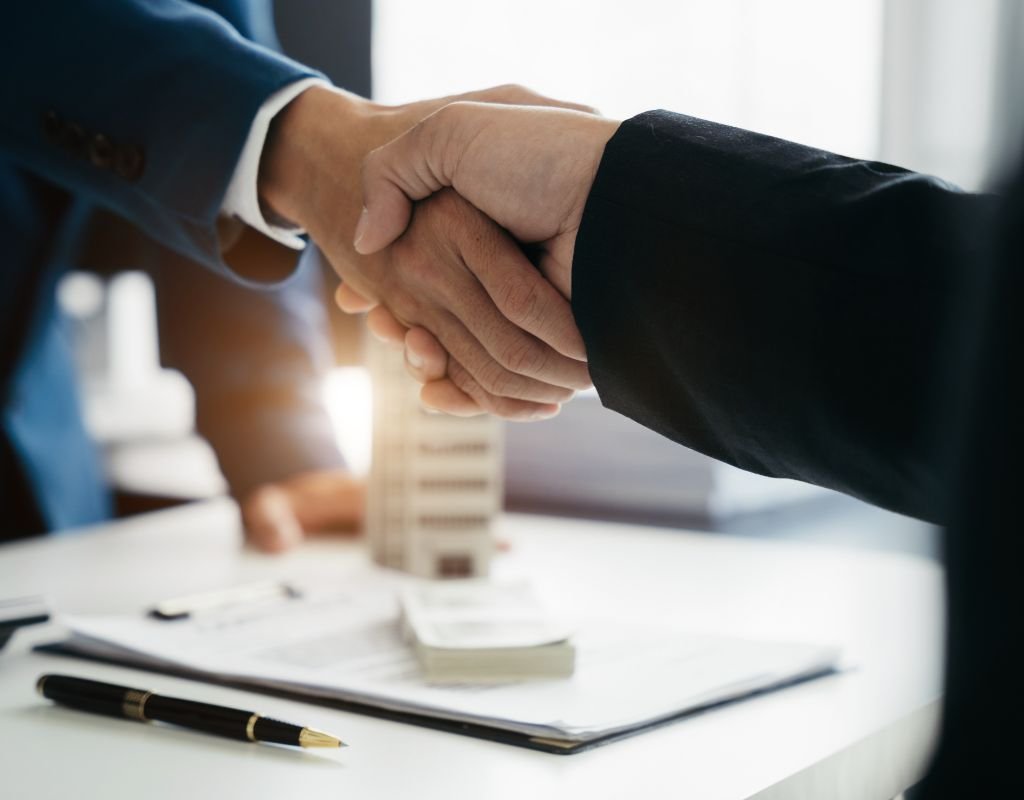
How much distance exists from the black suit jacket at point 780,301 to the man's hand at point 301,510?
0.61 m

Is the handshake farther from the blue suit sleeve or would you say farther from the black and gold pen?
the black and gold pen

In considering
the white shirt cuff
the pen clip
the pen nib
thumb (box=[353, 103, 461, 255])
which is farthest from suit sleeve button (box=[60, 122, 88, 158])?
the pen nib

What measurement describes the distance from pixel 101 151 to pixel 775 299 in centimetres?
73

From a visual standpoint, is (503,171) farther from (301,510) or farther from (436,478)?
(301,510)

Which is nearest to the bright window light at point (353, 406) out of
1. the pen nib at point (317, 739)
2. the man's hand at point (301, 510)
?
the man's hand at point (301, 510)

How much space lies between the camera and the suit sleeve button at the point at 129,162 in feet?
3.47

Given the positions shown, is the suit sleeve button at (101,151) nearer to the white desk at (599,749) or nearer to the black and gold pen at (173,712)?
the white desk at (599,749)

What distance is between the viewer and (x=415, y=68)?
2.27 m

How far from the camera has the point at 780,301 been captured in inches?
24.4

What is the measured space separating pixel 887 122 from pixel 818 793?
73.0 inches

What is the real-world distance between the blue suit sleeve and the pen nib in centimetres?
54

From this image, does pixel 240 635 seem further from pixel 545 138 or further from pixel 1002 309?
pixel 1002 309

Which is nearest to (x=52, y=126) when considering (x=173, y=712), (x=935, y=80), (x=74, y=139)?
(x=74, y=139)

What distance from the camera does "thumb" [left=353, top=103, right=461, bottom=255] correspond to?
88 cm
